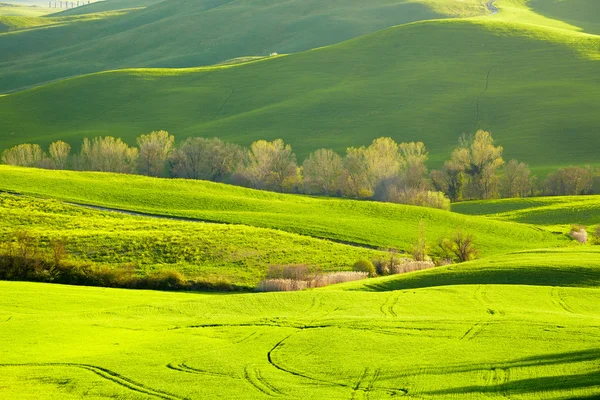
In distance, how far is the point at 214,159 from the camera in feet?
354

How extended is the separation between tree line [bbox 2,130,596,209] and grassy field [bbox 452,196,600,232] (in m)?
7.12

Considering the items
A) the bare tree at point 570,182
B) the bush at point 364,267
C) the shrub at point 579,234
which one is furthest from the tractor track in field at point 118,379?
the bare tree at point 570,182

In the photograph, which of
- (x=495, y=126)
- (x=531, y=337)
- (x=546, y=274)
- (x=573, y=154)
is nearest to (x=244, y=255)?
(x=546, y=274)

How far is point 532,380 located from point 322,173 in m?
81.3

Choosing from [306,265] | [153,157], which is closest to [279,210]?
[306,265]

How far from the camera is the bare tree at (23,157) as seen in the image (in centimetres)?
10856

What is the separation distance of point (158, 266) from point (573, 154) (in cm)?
8081

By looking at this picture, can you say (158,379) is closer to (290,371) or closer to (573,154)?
(290,371)

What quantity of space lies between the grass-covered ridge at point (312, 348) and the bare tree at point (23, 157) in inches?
3166

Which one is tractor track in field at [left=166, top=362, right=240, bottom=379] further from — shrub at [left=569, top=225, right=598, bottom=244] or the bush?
shrub at [left=569, top=225, right=598, bottom=244]

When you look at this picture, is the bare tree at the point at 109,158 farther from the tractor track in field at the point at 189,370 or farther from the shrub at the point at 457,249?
the tractor track in field at the point at 189,370

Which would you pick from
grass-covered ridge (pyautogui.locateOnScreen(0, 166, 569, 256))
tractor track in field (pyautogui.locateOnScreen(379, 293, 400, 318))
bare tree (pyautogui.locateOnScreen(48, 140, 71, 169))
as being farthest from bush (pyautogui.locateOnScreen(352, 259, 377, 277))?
bare tree (pyautogui.locateOnScreen(48, 140, 71, 169))

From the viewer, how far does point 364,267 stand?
50.0 m

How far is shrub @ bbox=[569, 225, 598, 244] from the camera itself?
65125 mm
